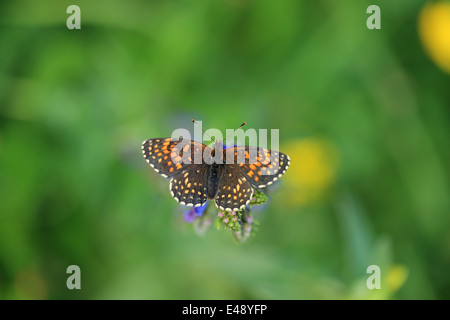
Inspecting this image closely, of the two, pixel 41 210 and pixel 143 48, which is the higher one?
pixel 143 48

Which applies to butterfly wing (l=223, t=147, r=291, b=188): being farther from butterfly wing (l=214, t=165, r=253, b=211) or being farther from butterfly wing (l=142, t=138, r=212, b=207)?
butterfly wing (l=142, t=138, r=212, b=207)

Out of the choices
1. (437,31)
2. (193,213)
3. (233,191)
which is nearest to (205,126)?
(193,213)

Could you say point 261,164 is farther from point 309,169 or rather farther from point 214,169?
point 309,169

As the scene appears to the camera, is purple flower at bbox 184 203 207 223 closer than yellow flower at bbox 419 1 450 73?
Yes

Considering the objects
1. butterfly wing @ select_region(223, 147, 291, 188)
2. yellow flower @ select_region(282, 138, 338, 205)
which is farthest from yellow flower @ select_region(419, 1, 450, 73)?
butterfly wing @ select_region(223, 147, 291, 188)

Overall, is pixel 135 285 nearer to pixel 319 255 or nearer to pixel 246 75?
pixel 319 255

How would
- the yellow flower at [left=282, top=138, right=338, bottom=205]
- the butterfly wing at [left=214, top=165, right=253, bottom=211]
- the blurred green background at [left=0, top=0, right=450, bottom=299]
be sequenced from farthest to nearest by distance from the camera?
the yellow flower at [left=282, top=138, right=338, bottom=205] < the blurred green background at [left=0, top=0, right=450, bottom=299] < the butterfly wing at [left=214, top=165, right=253, bottom=211]

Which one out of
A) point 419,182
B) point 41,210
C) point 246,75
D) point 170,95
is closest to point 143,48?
point 170,95
